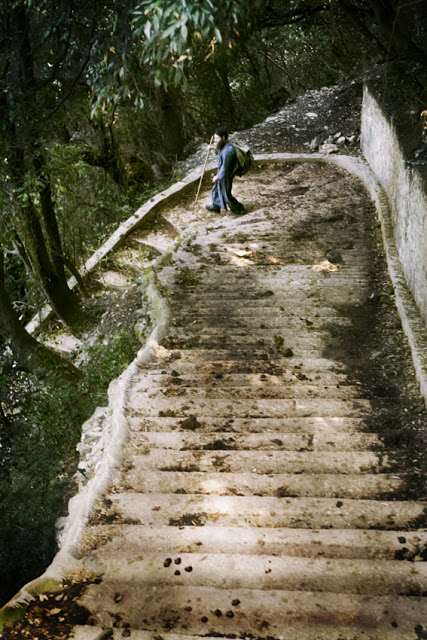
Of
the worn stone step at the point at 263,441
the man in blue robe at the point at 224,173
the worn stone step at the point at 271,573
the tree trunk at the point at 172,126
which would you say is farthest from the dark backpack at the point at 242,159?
the worn stone step at the point at 271,573

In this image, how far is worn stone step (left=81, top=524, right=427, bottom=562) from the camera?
10.5 feet

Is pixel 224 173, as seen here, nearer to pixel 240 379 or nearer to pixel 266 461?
pixel 240 379

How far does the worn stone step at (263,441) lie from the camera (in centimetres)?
420

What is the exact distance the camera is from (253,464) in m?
4.00

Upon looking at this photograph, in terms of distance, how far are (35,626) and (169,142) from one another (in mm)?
13910

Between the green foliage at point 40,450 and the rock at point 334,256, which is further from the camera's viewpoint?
the rock at point 334,256

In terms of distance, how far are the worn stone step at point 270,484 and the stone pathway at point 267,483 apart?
10mm

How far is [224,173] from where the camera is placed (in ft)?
30.0

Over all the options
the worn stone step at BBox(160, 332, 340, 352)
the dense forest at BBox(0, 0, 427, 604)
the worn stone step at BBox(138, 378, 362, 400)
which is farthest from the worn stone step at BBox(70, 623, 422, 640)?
the worn stone step at BBox(160, 332, 340, 352)

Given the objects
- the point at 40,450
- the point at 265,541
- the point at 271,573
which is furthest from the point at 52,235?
the point at 271,573

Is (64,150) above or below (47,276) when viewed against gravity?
above

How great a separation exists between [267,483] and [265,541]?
1.76ft

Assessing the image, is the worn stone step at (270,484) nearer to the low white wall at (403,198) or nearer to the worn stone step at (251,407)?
the worn stone step at (251,407)

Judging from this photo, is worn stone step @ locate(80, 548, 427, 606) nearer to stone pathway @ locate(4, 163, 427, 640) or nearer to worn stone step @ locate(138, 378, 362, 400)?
stone pathway @ locate(4, 163, 427, 640)
